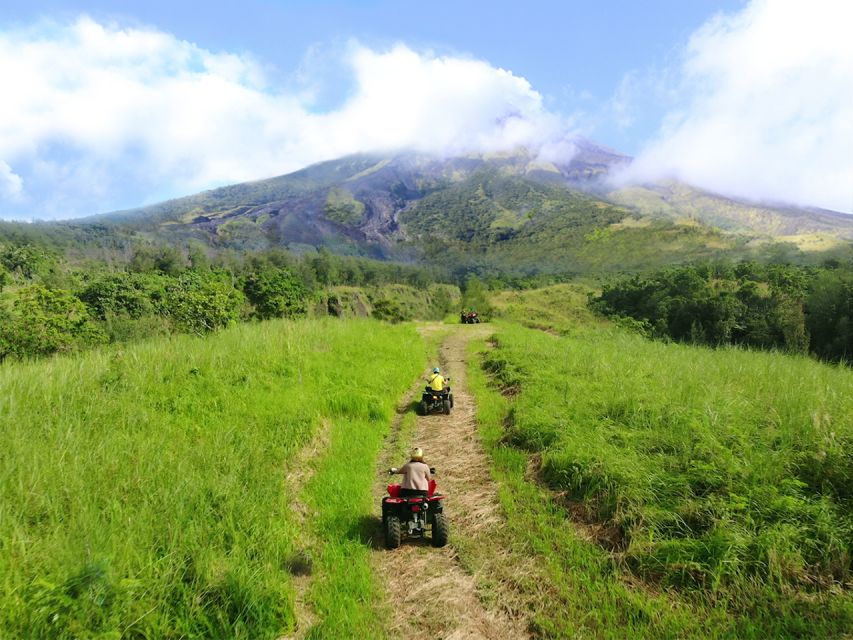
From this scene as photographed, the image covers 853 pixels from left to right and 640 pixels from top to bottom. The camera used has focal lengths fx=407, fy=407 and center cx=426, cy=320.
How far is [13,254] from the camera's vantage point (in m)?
80.7

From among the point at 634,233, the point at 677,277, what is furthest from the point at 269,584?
the point at 634,233

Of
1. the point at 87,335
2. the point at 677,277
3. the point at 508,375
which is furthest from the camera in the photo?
the point at 677,277

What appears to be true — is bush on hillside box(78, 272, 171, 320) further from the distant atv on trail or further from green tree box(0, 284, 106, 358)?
the distant atv on trail

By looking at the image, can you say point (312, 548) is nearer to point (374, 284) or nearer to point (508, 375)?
point (508, 375)

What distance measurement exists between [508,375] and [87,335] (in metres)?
27.7

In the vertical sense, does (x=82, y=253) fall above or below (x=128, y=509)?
above

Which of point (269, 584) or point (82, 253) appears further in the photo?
point (82, 253)

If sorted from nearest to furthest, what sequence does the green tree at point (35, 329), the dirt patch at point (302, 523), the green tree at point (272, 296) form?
1. the dirt patch at point (302, 523)
2. the green tree at point (35, 329)
3. the green tree at point (272, 296)

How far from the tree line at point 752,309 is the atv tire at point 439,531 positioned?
2524 centimetres

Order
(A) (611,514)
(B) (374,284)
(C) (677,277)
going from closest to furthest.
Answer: (A) (611,514) → (C) (677,277) → (B) (374,284)

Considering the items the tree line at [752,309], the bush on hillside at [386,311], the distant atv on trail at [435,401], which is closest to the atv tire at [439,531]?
the distant atv on trail at [435,401]

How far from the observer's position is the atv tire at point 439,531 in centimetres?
462

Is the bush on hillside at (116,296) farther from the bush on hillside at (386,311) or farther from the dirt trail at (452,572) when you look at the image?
the dirt trail at (452,572)

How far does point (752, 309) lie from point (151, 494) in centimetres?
5026
